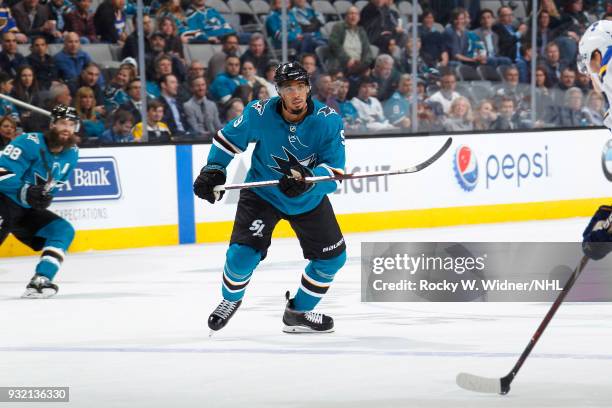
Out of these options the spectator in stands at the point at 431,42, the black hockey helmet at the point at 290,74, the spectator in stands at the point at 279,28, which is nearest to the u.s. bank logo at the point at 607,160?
the spectator in stands at the point at 431,42

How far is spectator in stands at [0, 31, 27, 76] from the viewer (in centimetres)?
848

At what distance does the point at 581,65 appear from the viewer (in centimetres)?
400

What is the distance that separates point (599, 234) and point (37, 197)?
366cm

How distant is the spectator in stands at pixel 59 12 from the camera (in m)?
8.75

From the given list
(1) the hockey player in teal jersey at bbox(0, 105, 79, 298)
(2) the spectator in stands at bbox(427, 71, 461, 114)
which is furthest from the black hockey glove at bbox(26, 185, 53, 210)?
(2) the spectator in stands at bbox(427, 71, 461, 114)

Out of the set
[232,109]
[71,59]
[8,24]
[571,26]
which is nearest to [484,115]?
[571,26]

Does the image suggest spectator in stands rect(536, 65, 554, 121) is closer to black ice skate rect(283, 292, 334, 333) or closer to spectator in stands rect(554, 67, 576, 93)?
spectator in stands rect(554, 67, 576, 93)

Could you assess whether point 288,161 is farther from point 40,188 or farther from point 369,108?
point 369,108

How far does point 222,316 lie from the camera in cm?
520

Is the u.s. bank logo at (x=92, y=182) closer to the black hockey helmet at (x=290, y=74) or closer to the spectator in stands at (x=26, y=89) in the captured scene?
the spectator in stands at (x=26, y=89)

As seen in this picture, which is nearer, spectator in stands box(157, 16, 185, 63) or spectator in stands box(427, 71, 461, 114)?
spectator in stands box(157, 16, 185, 63)

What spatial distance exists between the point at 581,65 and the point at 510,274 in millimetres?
2135

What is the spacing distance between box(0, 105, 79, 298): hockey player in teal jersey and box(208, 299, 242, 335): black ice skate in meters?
1.70

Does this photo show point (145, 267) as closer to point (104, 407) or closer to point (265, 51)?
point (265, 51)
